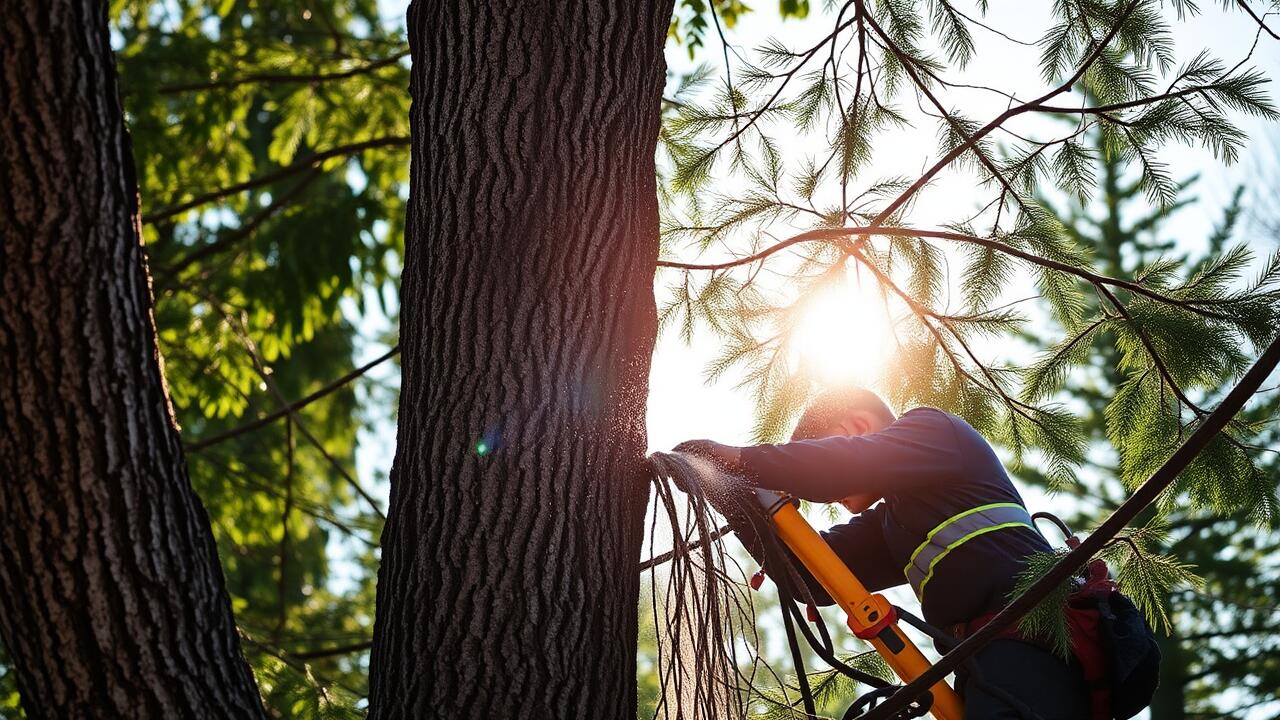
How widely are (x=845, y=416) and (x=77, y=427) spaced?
1.91 metres

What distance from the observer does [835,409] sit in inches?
113

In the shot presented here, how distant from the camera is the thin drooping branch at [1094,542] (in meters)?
1.81

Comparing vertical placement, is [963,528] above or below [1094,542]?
above

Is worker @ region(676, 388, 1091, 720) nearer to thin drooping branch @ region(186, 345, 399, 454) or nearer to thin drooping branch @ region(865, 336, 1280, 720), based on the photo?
thin drooping branch @ region(865, 336, 1280, 720)

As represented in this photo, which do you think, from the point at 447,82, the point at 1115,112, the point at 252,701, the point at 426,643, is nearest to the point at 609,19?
the point at 447,82

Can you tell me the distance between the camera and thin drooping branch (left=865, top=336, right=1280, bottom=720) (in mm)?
1813

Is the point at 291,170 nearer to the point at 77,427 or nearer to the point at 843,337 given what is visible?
the point at 843,337

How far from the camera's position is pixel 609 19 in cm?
205

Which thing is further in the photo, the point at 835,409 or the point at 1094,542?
the point at 835,409

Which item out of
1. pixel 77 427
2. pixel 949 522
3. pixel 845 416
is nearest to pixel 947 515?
pixel 949 522

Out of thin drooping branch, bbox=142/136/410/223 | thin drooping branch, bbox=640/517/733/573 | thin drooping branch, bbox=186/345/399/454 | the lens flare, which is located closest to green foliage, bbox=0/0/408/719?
thin drooping branch, bbox=142/136/410/223

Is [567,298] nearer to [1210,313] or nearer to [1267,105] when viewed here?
[1210,313]

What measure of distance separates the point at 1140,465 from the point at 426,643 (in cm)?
197

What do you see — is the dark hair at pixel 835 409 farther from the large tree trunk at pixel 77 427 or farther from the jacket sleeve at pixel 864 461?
the large tree trunk at pixel 77 427
